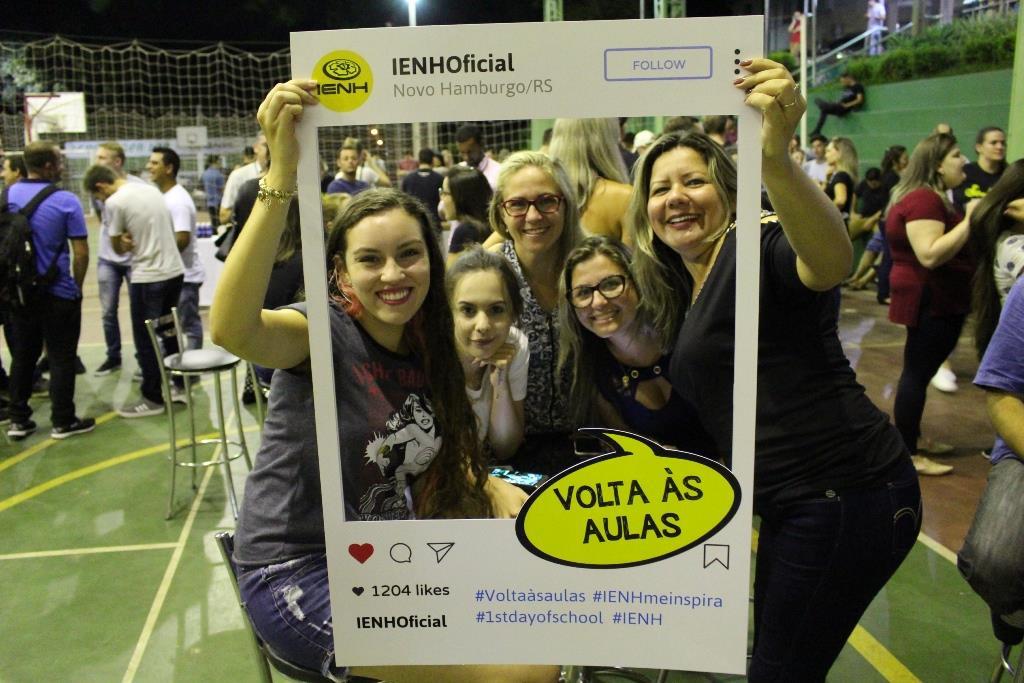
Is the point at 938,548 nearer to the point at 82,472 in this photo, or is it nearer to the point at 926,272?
the point at 926,272

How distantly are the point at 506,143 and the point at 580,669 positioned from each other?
1.39 metres

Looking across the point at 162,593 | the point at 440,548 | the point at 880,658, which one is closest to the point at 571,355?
the point at 440,548

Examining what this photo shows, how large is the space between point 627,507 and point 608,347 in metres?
0.24

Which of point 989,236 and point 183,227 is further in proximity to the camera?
point 183,227

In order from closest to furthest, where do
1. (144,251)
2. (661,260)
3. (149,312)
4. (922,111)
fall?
1. (661,260)
2. (144,251)
3. (149,312)
4. (922,111)

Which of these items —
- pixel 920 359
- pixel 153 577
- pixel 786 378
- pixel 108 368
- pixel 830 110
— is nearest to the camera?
pixel 786 378

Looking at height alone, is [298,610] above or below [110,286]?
below

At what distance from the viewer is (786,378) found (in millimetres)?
1438

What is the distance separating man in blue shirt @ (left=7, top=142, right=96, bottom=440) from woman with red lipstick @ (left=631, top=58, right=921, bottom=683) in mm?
4324

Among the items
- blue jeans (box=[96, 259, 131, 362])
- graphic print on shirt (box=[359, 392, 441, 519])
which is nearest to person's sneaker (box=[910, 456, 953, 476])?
graphic print on shirt (box=[359, 392, 441, 519])

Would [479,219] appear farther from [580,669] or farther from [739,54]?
[580,669]

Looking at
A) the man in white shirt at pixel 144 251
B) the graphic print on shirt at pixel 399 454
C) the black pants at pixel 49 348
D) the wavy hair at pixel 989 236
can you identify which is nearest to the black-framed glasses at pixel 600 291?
the graphic print on shirt at pixel 399 454

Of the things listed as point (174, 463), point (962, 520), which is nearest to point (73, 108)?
point (174, 463)

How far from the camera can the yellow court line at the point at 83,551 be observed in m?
3.50
